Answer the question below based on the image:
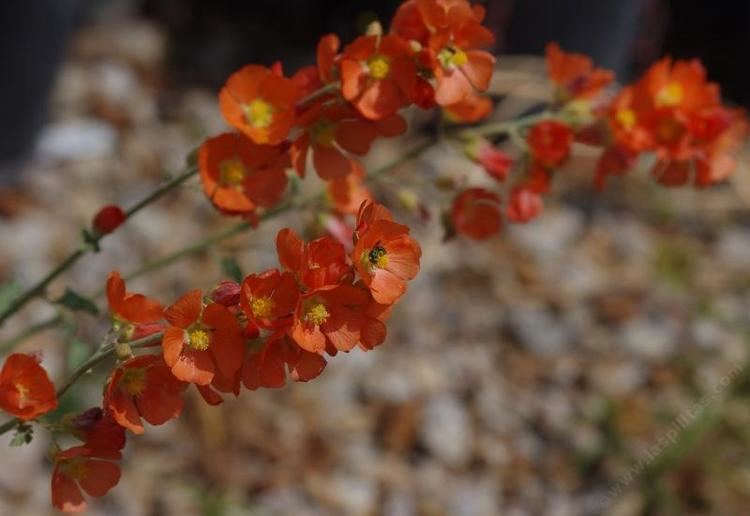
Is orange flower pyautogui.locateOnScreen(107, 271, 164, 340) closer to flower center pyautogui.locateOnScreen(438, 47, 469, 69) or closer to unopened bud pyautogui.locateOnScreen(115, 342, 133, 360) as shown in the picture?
unopened bud pyautogui.locateOnScreen(115, 342, 133, 360)

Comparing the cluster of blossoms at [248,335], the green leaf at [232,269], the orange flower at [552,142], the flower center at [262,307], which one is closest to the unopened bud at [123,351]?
the cluster of blossoms at [248,335]

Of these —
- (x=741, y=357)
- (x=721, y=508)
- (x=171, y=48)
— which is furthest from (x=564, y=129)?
(x=171, y=48)

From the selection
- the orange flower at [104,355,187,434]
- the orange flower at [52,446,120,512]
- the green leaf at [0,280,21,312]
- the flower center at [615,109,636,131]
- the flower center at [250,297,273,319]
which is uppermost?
the flower center at [250,297,273,319]

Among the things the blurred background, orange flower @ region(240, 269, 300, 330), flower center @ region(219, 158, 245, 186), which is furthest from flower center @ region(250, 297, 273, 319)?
the blurred background

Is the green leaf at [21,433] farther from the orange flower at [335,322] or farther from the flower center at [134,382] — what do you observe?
the orange flower at [335,322]

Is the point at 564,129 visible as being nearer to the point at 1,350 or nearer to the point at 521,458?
the point at 1,350

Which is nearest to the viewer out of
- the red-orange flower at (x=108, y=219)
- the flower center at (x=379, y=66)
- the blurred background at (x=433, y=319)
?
the flower center at (x=379, y=66)

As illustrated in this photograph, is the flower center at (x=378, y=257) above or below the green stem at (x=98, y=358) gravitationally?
above
